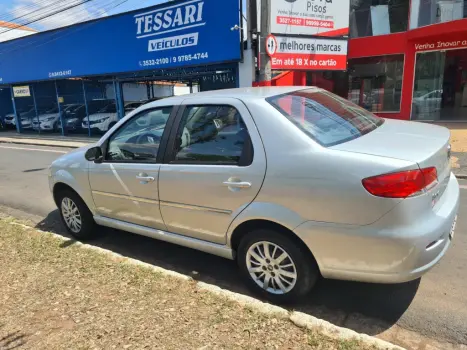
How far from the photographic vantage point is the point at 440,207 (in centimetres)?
263

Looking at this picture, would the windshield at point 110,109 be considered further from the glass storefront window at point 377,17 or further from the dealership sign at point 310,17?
the glass storefront window at point 377,17

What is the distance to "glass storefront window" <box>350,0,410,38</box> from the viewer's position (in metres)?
14.7

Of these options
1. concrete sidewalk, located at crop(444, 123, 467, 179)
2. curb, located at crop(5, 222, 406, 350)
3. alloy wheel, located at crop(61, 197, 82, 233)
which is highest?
alloy wheel, located at crop(61, 197, 82, 233)

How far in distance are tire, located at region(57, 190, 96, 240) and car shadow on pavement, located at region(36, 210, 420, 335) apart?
333 millimetres

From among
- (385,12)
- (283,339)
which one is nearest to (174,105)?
(283,339)

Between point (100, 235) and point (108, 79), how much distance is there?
14.2 m

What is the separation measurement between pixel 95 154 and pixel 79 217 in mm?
962

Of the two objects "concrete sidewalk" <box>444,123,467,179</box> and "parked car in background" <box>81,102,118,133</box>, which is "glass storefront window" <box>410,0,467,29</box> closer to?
"concrete sidewalk" <box>444,123,467,179</box>

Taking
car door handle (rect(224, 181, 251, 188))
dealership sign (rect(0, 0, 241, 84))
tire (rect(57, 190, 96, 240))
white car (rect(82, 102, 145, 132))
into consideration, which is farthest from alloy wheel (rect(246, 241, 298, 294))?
white car (rect(82, 102, 145, 132))

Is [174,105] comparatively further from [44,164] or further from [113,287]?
[44,164]

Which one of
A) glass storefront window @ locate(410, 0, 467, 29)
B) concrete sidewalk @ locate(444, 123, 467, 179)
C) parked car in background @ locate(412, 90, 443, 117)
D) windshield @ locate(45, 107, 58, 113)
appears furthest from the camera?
windshield @ locate(45, 107, 58, 113)

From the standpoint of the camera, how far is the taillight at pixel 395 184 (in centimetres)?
232

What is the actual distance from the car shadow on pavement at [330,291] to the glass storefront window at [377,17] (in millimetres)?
14441

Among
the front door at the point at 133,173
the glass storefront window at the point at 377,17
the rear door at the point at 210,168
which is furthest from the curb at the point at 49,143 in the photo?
the glass storefront window at the point at 377,17
